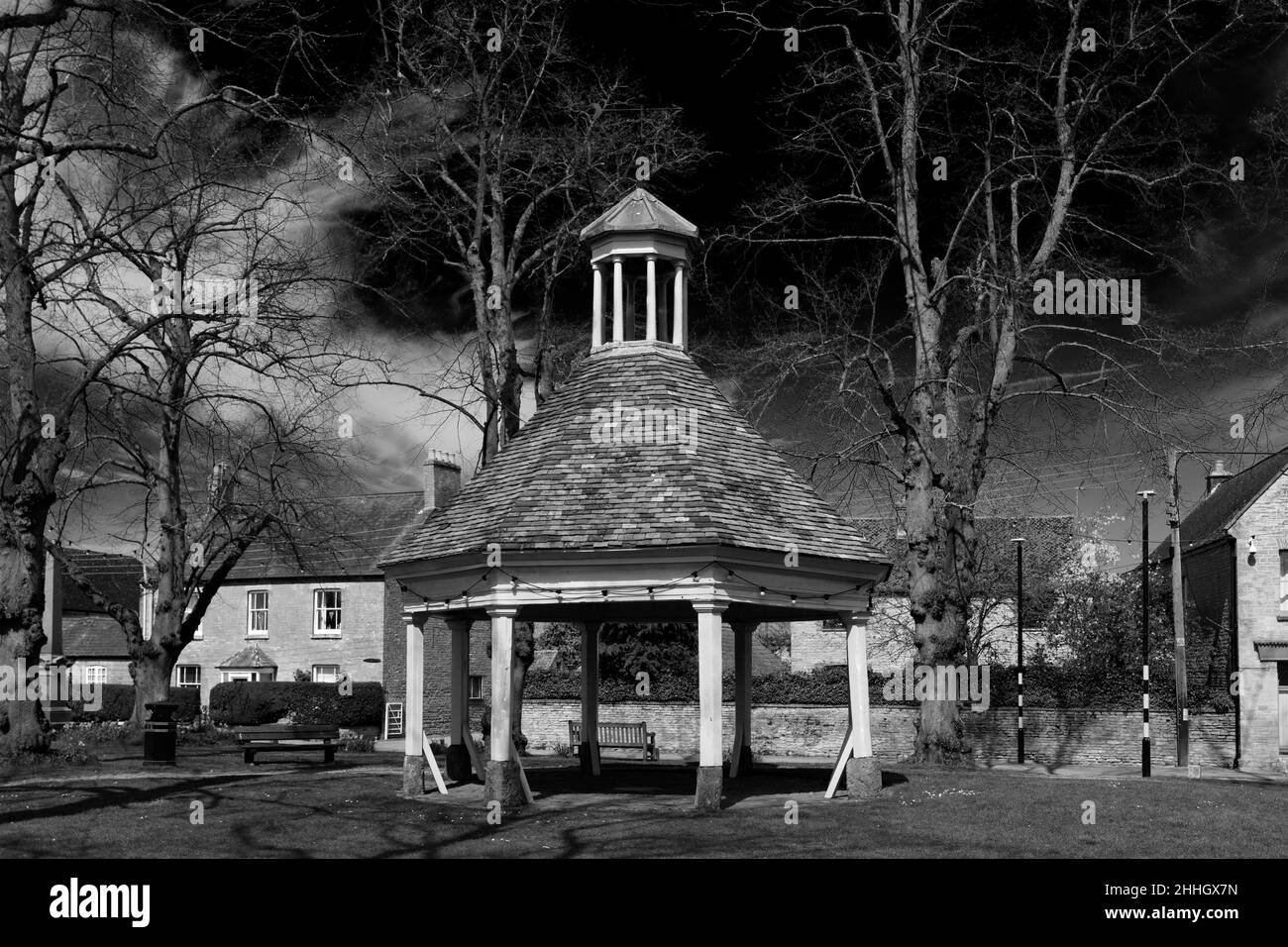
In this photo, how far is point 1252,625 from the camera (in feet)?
134

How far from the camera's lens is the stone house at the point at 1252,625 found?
38.7m

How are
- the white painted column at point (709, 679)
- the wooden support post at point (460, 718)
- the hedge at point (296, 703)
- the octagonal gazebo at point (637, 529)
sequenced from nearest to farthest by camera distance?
1. the white painted column at point (709, 679)
2. the octagonal gazebo at point (637, 529)
3. the wooden support post at point (460, 718)
4. the hedge at point (296, 703)

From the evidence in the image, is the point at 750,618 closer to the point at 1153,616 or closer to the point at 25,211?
the point at 25,211

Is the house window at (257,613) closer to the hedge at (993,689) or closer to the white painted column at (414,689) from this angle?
the hedge at (993,689)

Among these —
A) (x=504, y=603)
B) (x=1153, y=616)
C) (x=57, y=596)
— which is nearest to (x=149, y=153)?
(x=504, y=603)

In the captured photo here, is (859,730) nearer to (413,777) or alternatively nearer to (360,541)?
(413,777)

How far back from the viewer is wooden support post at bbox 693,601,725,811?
17078 millimetres

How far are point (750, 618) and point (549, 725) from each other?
22512mm

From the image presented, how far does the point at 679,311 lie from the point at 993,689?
22.9 m

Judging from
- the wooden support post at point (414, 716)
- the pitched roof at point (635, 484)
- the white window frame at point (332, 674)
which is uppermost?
the pitched roof at point (635, 484)

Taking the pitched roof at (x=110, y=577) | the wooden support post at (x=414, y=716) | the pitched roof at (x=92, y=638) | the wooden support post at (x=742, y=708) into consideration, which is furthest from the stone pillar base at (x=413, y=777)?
the pitched roof at (x=110, y=577)

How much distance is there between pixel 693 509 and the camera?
688 inches

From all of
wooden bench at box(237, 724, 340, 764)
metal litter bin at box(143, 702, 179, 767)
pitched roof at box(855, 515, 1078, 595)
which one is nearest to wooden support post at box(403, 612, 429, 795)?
wooden bench at box(237, 724, 340, 764)
